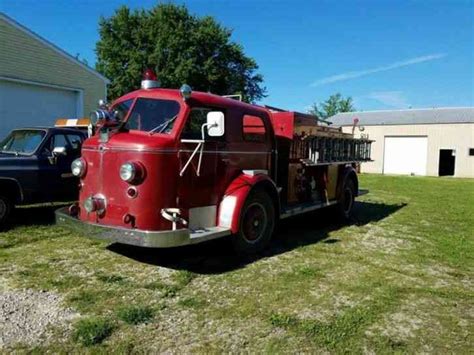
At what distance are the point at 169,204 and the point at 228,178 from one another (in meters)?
1.19

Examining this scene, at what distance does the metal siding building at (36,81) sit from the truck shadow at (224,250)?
31.0ft

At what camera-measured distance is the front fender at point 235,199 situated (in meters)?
A: 6.11

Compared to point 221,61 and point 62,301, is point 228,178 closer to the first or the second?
point 62,301

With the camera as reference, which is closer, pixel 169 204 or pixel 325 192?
pixel 169 204

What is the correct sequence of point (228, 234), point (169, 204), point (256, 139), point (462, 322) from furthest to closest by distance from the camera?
point (256, 139), point (228, 234), point (169, 204), point (462, 322)

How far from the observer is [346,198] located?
10000 millimetres

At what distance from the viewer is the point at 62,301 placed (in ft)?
15.4

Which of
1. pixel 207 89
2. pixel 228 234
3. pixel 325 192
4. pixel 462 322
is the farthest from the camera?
pixel 207 89

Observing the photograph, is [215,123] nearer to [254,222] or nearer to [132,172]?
[132,172]

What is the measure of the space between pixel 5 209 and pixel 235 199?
421 centimetres

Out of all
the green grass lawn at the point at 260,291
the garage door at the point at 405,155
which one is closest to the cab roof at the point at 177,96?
the green grass lawn at the point at 260,291

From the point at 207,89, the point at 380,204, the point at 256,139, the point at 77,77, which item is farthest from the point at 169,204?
the point at 207,89

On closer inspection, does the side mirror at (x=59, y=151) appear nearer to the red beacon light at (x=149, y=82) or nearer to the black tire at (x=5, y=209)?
the black tire at (x=5, y=209)

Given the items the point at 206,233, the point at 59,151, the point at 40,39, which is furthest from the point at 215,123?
the point at 40,39
